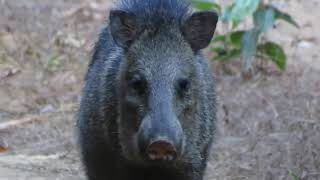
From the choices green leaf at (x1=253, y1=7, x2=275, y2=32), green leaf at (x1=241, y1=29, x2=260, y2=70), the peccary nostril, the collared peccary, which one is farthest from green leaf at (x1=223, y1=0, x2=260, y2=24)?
→ the peccary nostril

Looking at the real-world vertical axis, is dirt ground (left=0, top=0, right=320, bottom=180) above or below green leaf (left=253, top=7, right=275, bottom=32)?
below

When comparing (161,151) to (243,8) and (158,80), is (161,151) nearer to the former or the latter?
(158,80)

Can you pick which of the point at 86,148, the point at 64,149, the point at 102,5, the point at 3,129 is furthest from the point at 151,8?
the point at 102,5

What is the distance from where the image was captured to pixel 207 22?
5.02 metres

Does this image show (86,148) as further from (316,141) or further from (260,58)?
(260,58)

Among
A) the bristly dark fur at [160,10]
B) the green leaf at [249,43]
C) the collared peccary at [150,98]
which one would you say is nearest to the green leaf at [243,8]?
the green leaf at [249,43]

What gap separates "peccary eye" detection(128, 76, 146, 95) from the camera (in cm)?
464

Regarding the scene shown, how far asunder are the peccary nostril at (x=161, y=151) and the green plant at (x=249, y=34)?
3.72 m

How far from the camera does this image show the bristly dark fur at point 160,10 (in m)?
4.91

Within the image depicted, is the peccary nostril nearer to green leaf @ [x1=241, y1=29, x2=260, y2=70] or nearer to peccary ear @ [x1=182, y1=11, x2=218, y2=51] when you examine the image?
peccary ear @ [x1=182, y1=11, x2=218, y2=51]

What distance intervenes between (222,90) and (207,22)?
341cm

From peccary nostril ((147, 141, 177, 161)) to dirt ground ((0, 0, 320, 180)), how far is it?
1.85m

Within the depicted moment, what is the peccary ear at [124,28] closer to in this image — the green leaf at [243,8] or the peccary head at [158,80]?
the peccary head at [158,80]

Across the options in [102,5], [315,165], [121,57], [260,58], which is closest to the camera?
[121,57]
